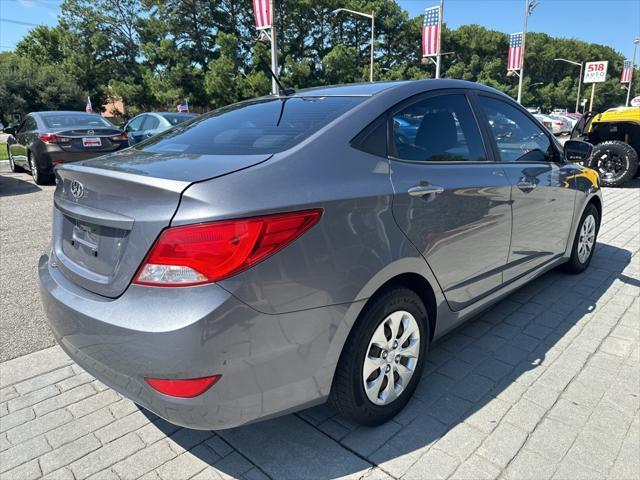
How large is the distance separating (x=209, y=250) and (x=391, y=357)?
3.66ft

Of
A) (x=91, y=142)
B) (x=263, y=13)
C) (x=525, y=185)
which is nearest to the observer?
(x=525, y=185)

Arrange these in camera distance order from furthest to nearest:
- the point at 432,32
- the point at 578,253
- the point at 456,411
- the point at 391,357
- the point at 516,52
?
the point at 516,52 < the point at 432,32 < the point at 578,253 < the point at 456,411 < the point at 391,357

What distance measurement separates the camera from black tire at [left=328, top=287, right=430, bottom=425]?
2.04 meters

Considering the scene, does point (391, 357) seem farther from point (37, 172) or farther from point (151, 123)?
point (151, 123)

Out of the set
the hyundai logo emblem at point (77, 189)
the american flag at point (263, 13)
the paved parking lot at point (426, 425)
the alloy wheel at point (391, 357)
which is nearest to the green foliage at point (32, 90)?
the american flag at point (263, 13)

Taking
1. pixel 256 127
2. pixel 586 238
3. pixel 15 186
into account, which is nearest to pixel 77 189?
pixel 256 127

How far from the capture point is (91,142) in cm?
889

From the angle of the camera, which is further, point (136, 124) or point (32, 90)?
point (32, 90)

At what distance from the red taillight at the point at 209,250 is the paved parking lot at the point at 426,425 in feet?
3.32

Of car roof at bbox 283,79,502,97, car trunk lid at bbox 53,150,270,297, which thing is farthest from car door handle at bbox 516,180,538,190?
car trunk lid at bbox 53,150,270,297

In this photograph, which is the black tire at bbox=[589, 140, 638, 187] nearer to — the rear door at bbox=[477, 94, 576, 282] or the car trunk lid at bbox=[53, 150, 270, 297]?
the rear door at bbox=[477, 94, 576, 282]

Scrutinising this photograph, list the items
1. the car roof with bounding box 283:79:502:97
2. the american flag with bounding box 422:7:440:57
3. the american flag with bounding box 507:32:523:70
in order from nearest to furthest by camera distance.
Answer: the car roof with bounding box 283:79:502:97, the american flag with bounding box 422:7:440:57, the american flag with bounding box 507:32:523:70

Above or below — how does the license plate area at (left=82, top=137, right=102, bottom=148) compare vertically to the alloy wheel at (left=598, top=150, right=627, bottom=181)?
above

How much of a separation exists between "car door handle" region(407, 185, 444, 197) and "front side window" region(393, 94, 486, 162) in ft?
0.54
